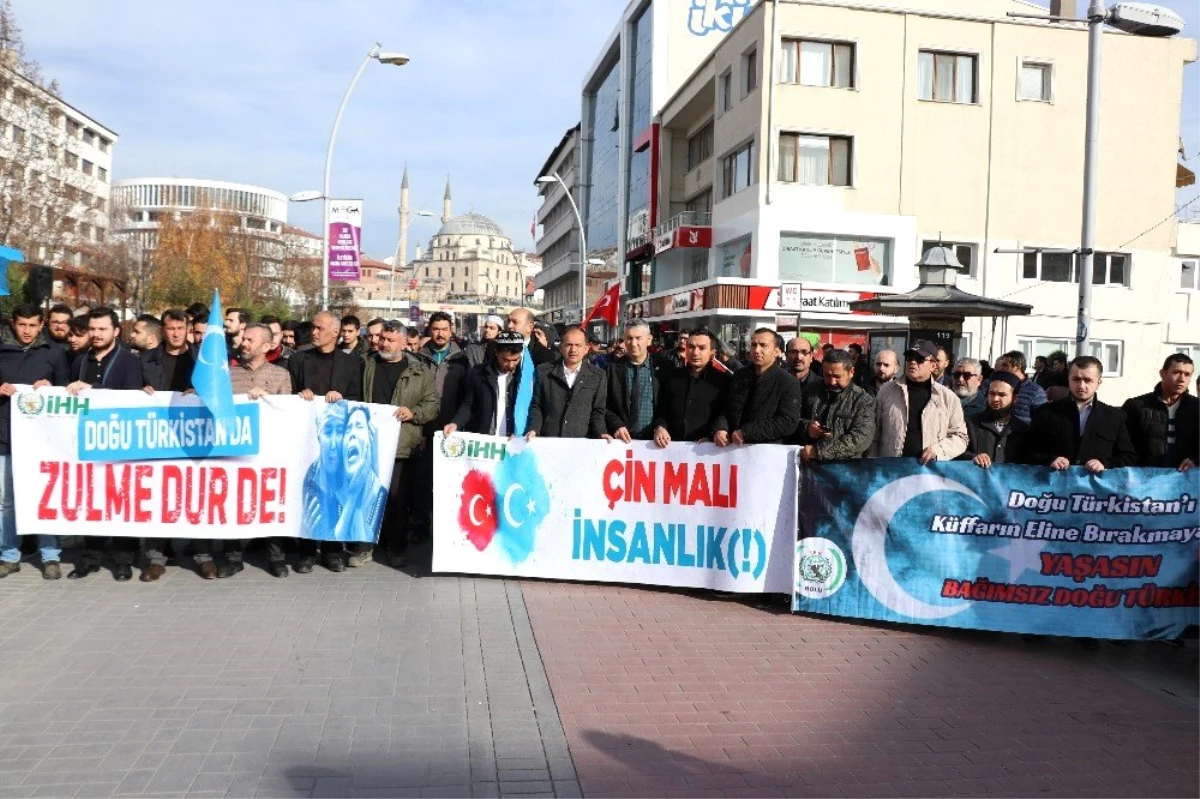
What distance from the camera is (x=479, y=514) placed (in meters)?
7.64

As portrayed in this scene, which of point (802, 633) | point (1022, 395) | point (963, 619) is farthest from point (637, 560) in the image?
point (1022, 395)

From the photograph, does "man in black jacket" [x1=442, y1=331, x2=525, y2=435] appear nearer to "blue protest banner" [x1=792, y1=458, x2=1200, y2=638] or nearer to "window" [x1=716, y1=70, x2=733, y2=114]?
"blue protest banner" [x1=792, y1=458, x2=1200, y2=638]

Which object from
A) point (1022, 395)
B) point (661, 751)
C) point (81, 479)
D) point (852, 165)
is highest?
point (852, 165)

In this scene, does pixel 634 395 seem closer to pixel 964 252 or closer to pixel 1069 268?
pixel 964 252

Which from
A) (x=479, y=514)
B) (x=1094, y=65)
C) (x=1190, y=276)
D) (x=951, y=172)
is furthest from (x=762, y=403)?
(x=1190, y=276)

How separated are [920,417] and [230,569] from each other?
5.32 meters

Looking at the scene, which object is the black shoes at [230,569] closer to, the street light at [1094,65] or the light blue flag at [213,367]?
the light blue flag at [213,367]

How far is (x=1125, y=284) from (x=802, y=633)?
32312mm

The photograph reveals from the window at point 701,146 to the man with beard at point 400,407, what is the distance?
35.3 metres

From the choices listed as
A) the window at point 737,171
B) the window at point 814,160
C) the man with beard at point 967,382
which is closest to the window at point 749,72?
the window at point 737,171

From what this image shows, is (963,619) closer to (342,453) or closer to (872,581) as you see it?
(872,581)

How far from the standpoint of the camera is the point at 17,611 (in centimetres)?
653

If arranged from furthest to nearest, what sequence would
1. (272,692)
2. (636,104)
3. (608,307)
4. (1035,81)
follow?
(636,104) < (1035,81) < (608,307) < (272,692)

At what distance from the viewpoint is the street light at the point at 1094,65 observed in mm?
12930
